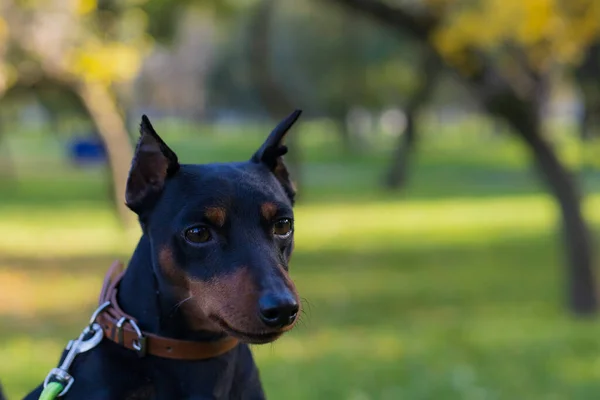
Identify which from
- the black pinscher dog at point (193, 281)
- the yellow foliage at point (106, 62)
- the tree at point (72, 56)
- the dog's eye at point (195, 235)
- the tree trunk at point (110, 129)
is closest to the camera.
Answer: the black pinscher dog at point (193, 281)

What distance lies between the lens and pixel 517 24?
8641mm

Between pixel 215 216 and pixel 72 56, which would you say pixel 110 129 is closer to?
pixel 72 56

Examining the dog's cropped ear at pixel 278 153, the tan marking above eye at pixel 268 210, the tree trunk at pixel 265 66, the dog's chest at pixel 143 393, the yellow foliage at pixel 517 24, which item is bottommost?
the dog's chest at pixel 143 393

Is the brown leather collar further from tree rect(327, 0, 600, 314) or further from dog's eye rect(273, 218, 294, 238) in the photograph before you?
tree rect(327, 0, 600, 314)

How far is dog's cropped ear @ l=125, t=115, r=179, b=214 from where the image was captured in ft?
10.1

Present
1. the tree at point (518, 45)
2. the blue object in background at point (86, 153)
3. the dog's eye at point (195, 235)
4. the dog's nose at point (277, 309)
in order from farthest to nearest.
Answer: the blue object in background at point (86, 153), the tree at point (518, 45), the dog's eye at point (195, 235), the dog's nose at point (277, 309)

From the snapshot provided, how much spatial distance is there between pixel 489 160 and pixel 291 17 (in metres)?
15.1

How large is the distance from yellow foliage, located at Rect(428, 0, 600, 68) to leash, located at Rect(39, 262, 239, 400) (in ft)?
21.0

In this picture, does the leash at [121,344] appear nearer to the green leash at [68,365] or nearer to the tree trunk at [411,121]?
the green leash at [68,365]

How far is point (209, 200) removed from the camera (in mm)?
2938

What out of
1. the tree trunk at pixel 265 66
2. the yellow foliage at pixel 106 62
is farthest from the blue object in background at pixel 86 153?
the yellow foliage at pixel 106 62

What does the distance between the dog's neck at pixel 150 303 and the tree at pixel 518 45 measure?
6.35 m

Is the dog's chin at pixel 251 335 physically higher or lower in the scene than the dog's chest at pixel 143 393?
higher

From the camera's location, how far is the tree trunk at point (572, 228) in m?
10.4
